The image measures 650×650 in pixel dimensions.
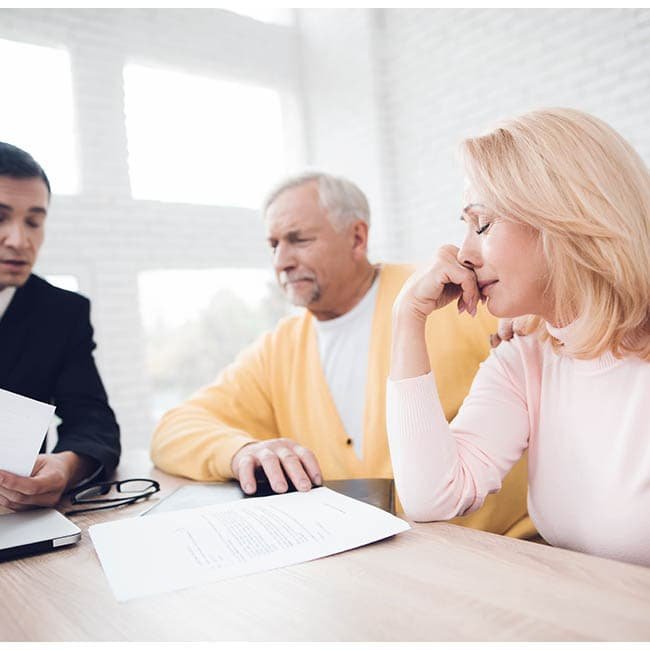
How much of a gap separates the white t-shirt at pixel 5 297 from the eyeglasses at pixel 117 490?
22.5 inches

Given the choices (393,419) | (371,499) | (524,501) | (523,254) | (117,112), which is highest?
(117,112)

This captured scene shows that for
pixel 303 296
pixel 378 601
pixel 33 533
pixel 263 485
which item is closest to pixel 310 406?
pixel 303 296

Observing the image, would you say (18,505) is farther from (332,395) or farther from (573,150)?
(573,150)

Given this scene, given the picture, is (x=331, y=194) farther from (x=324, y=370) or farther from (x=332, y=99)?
(x=332, y=99)

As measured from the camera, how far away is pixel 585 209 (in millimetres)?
1013

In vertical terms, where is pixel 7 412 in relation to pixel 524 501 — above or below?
above

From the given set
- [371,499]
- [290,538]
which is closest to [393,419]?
[371,499]

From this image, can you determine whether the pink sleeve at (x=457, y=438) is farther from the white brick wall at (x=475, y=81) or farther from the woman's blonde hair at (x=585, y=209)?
the white brick wall at (x=475, y=81)

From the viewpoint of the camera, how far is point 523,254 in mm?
1077

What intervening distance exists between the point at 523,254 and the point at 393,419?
360 mm

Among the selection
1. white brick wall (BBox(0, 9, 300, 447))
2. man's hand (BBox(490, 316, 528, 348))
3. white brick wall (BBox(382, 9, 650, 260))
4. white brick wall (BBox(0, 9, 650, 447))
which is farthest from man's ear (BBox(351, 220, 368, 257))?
white brick wall (BBox(0, 9, 300, 447))

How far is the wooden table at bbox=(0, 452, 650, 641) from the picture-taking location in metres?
0.63

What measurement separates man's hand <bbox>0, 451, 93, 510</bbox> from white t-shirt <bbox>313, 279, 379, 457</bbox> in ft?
2.46

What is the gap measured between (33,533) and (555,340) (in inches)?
37.2
